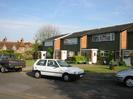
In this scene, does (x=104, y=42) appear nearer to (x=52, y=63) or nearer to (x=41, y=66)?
(x=41, y=66)

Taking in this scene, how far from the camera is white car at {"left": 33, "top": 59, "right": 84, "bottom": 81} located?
16.3 m

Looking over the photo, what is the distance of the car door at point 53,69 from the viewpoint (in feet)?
55.3

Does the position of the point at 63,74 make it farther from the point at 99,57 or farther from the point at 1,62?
the point at 99,57

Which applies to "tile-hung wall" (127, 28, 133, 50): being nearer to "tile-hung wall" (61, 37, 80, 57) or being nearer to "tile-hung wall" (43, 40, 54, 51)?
"tile-hung wall" (61, 37, 80, 57)

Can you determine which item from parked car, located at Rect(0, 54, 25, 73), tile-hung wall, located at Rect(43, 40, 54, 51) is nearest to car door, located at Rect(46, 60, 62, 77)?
parked car, located at Rect(0, 54, 25, 73)

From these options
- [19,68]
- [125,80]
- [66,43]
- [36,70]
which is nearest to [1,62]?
[19,68]

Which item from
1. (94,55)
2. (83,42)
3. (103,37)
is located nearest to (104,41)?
(103,37)

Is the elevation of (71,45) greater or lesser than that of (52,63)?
→ greater

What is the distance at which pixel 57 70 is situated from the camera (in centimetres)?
1691

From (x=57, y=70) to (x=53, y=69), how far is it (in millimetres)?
378

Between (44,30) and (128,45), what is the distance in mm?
43476

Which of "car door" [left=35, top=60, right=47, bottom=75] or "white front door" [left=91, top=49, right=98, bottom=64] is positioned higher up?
"white front door" [left=91, top=49, right=98, bottom=64]

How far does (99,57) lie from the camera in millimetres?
40469

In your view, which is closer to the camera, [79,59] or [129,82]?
[129,82]
